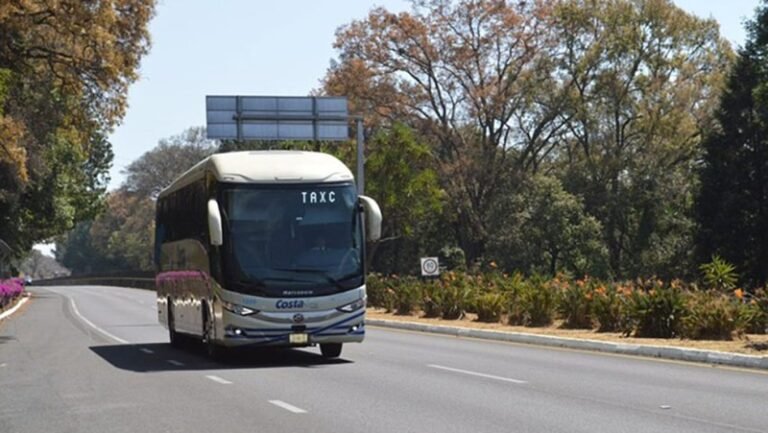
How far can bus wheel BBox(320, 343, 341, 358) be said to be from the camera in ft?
69.3

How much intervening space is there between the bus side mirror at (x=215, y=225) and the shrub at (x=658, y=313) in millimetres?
9507

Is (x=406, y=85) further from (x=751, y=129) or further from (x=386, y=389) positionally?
(x=386, y=389)

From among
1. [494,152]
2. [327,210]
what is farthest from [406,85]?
[327,210]

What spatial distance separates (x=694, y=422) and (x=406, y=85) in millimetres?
55624

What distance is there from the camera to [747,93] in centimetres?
5541

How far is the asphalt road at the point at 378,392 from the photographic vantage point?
39.1 ft

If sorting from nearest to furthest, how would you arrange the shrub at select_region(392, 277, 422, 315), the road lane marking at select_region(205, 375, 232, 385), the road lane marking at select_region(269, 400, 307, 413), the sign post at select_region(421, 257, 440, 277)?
the road lane marking at select_region(269, 400, 307, 413) < the road lane marking at select_region(205, 375, 232, 385) < the sign post at select_region(421, 257, 440, 277) < the shrub at select_region(392, 277, 422, 315)

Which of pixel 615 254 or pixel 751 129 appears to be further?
pixel 615 254

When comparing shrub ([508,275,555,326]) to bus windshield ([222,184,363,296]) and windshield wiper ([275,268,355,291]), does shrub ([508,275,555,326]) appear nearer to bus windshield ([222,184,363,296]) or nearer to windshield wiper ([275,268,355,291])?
bus windshield ([222,184,363,296])

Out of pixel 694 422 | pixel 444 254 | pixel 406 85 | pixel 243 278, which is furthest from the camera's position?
pixel 444 254

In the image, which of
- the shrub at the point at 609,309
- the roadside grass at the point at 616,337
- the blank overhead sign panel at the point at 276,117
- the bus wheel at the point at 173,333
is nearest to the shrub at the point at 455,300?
the roadside grass at the point at 616,337

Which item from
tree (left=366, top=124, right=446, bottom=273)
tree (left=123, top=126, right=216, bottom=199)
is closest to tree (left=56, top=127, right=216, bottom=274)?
tree (left=123, top=126, right=216, bottom=199)

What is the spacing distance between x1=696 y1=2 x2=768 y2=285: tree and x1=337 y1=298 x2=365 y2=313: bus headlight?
3627 centimetres

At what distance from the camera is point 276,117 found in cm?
4334
